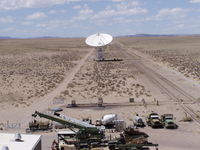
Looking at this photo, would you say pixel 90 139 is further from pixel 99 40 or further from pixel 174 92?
pixel 99 40

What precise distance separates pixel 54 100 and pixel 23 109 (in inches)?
252

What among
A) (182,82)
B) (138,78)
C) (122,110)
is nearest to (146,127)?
(122,110)

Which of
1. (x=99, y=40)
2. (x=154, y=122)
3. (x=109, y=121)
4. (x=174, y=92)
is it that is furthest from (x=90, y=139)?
(x=99, y=40)

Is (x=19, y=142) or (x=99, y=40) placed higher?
(x=99, y=40)

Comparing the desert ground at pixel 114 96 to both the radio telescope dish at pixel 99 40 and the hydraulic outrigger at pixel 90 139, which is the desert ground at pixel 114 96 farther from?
the radio telescope dish at pixel 99 40

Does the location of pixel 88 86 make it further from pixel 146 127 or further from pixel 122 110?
pixel 146 127

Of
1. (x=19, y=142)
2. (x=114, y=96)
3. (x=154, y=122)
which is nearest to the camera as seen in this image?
(x=19, y=142)

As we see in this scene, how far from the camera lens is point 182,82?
70812 millimetres

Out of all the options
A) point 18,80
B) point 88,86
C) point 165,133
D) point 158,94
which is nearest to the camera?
point 165,133

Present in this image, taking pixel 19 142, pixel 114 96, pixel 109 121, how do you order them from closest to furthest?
pixel 19 142 < pixel 109 121 < pixel 114 96

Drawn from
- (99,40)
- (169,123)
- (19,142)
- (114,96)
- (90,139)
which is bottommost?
(169,123)

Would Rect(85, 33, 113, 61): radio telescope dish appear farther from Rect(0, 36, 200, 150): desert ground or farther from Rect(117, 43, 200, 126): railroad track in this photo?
Rect(117, 43, 200, 126): railroad track

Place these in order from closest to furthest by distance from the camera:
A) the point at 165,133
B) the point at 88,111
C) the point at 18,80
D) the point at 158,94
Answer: the point at 165,133 < the point at 88,111 < the point at 158,94 < the point at 18,80

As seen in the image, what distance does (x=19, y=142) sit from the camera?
84.1 feet
